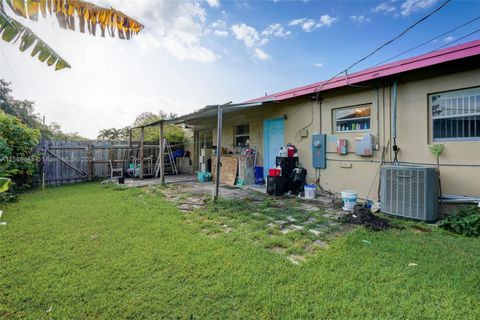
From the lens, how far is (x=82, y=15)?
335 cm

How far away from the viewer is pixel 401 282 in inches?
90.4

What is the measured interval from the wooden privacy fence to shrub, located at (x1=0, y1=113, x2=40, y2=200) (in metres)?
0.61

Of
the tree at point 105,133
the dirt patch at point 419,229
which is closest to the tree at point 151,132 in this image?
the tree at point 105,133

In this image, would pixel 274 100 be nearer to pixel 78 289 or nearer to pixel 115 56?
pixel 115 56

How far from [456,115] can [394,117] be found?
1028 millimetres

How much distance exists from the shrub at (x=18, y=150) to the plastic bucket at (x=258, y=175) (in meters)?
7.15

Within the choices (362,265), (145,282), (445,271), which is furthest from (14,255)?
(445,271)

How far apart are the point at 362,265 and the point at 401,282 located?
1.31ft

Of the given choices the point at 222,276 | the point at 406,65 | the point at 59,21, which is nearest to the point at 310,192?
the point at 406,65

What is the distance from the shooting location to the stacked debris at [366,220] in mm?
3915

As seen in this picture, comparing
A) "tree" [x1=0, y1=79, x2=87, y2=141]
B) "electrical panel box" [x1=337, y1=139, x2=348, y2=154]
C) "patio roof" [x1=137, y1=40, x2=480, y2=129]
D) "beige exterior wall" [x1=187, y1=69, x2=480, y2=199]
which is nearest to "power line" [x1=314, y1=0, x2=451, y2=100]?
"patio roof" [x1=137, y1=40, x2=480, y2=129]

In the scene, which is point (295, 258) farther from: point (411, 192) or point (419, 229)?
point (411, 192)

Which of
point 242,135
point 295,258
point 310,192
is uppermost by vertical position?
point 242,135

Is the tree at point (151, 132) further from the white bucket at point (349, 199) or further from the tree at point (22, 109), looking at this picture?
the white bucket at point (349, 199)
